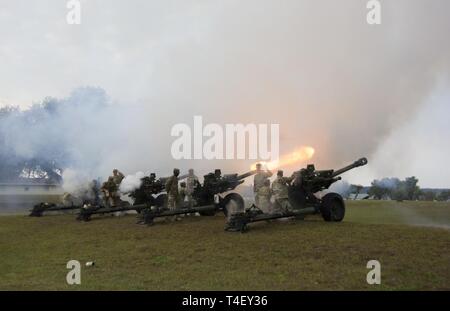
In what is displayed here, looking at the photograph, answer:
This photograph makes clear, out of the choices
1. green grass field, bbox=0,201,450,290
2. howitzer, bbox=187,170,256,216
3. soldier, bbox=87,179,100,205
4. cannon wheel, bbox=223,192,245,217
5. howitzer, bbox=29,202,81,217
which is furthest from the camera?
soldier, bbox=87,179,100,205

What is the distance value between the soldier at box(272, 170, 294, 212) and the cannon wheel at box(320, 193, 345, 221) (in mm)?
1135

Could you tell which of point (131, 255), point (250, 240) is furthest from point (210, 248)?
point (131, 255)

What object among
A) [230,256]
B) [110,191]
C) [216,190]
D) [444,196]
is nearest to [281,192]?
[216,190]

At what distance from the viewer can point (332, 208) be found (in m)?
16.6

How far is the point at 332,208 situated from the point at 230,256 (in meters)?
5.54

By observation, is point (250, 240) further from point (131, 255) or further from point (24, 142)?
point (24, 142)

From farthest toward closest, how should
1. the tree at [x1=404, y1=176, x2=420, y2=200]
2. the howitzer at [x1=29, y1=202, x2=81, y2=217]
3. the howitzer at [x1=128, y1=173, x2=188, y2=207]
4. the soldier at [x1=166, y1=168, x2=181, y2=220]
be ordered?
the tree at [x1=404, y1=176, x2=420, y2=200]
the howitzer at [x1=29, y1=202, x2=81, y2=217]
the howitzer at [x1=128, y1=173, x2=188, y2=207]
the soldier at [x1=166, y1=168, x2=181, y2=220]

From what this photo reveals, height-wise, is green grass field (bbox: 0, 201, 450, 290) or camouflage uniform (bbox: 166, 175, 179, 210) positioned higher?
camouflage uniform (bbox: 166, 175, 179, 210)

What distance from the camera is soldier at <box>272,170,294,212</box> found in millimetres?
16922

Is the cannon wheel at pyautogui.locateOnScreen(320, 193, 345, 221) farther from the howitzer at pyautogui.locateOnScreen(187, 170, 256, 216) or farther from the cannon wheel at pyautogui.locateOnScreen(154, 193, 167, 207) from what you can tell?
the cannon wheel at pyautogui.locateOnScreen(154, 193, 167, 207)

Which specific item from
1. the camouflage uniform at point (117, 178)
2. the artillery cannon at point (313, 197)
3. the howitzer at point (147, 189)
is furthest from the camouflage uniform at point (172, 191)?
the artillery cannon at point (313, 197)

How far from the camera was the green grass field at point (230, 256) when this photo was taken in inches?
396

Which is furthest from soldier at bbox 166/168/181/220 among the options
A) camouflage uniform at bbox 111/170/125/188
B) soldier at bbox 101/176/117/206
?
soldier at bbox 101/176/117/206
